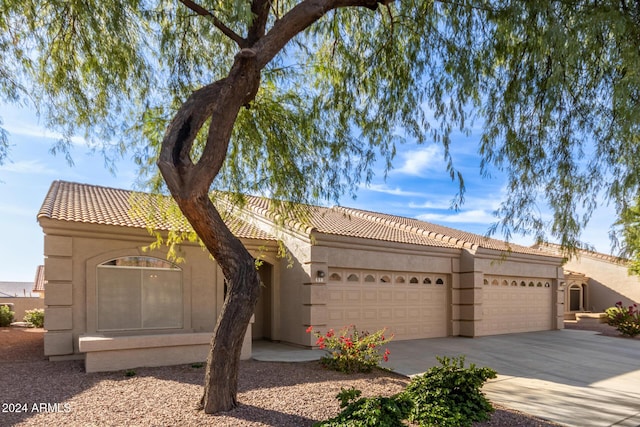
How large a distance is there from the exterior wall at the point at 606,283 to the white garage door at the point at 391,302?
15076mm

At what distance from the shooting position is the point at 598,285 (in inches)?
Answer: 1093

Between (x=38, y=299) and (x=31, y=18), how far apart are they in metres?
19.7

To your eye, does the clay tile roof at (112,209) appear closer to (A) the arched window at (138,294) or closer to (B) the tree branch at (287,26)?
(A) the arched window at (138,294)

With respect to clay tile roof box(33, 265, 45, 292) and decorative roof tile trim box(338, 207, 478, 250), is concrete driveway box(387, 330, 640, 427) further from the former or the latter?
clay tile roof box(33, 265, 45, 292)

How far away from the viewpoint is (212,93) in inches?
261

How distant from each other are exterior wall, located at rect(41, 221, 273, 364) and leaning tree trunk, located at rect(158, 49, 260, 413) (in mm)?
4537

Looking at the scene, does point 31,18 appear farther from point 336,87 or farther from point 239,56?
point 336,87

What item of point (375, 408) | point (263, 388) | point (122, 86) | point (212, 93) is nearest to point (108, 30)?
point (122, 86)

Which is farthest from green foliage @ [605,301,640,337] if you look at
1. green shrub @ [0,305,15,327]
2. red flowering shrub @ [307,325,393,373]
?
green shrub @ [0,305,15,327]

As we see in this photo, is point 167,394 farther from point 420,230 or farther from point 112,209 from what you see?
point 420,230

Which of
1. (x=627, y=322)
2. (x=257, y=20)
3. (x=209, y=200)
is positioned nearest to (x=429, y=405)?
(x=209, y=200)

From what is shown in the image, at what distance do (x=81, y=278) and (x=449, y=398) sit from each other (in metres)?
9.41

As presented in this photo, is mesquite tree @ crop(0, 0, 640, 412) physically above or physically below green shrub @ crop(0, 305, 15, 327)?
above

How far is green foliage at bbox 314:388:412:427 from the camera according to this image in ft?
17.3
